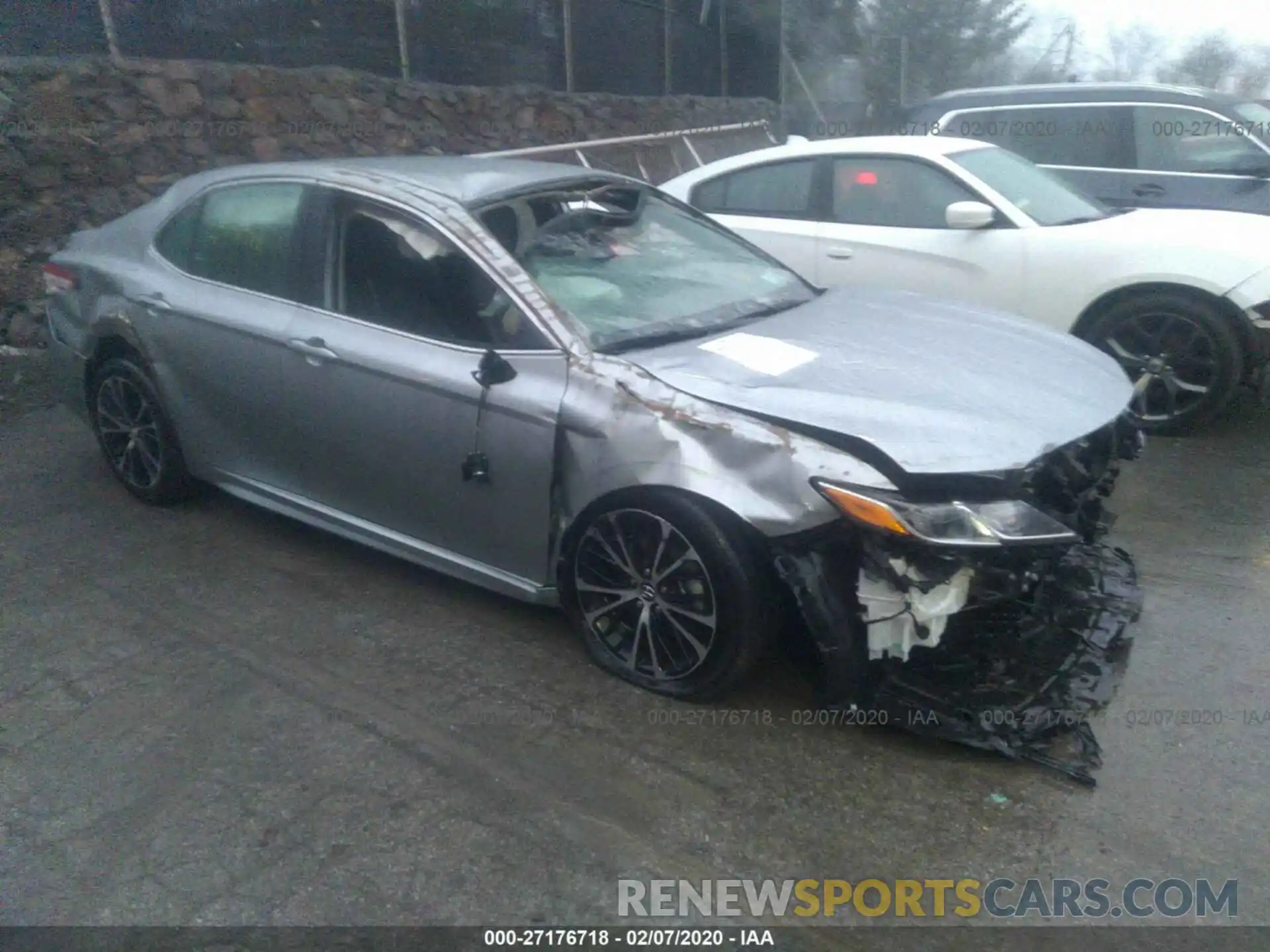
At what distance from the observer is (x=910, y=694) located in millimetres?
3217

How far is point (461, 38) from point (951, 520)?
10.3 meters

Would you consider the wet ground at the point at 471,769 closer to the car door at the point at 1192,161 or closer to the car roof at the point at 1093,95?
the car door at the point at 1192,161

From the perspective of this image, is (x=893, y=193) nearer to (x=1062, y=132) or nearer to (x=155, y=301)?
(x=1062, y=132)

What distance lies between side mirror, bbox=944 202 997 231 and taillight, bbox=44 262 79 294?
4449mm

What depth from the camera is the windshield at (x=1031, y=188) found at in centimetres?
623

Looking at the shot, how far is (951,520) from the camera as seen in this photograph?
2.99m

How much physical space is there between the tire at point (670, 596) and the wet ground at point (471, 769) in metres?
0.13

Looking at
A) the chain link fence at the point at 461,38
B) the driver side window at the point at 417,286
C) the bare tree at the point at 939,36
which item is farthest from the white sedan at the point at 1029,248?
the bare tree at the point at 939,36

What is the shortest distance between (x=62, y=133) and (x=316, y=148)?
2.38 metres

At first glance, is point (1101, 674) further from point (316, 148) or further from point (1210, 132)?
point (316, 148)

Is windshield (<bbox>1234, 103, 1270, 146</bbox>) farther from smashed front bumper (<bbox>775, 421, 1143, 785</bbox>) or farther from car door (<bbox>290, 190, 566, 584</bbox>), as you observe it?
car door (<bbox>290, 190, 566, 584</bbox>)

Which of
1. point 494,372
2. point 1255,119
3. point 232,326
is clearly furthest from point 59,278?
point 1255,119

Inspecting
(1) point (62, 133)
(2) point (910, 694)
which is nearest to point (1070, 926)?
(2) point (910, 694)

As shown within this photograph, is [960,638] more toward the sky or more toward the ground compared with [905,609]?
more toward the ground
